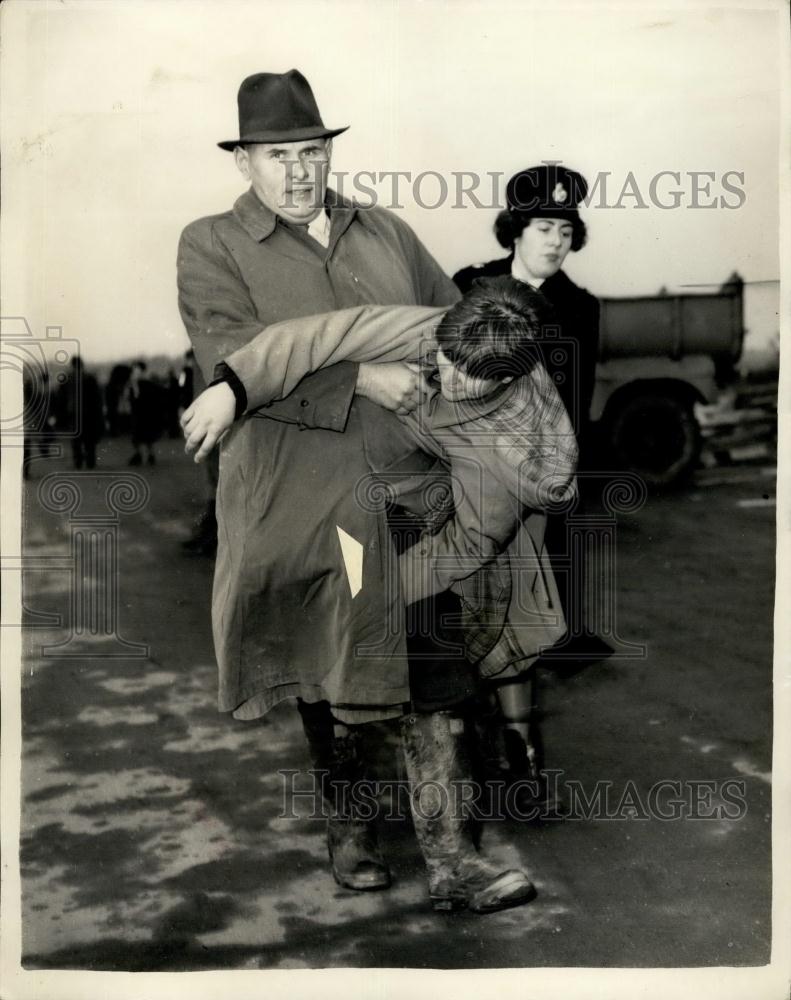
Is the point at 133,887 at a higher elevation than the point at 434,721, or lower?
lower

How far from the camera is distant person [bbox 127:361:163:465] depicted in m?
3.27

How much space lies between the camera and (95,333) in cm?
330

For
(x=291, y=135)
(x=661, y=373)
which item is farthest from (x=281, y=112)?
(x=661, y=373)

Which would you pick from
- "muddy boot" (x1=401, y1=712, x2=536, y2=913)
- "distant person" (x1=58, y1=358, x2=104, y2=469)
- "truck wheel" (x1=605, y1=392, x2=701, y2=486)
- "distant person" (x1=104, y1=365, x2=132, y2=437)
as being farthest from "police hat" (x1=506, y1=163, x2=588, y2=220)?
"muddy boot" (x1=401, y1=712, x2=536, y2=913)

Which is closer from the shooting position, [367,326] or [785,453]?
[367,326]

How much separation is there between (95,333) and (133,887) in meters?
1.51

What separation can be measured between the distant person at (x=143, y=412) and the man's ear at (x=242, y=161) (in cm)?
57

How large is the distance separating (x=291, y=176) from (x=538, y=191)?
2.18ft

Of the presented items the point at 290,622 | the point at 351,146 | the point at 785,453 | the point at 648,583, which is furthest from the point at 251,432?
the point at 785,453

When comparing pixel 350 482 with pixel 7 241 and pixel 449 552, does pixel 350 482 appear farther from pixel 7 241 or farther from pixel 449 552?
pixel 7 241

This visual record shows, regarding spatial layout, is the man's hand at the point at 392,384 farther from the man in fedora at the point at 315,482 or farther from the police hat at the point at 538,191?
the police hat at the point at 538,191

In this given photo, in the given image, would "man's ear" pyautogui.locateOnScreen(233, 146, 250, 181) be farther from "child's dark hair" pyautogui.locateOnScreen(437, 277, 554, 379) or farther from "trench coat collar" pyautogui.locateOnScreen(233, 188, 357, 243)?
"child's dark hair" pyautogui.locateOnScreen(437, 277, 554, 379)

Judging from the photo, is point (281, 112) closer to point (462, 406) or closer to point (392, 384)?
point (392, 384)

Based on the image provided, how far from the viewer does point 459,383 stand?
10.3ft
